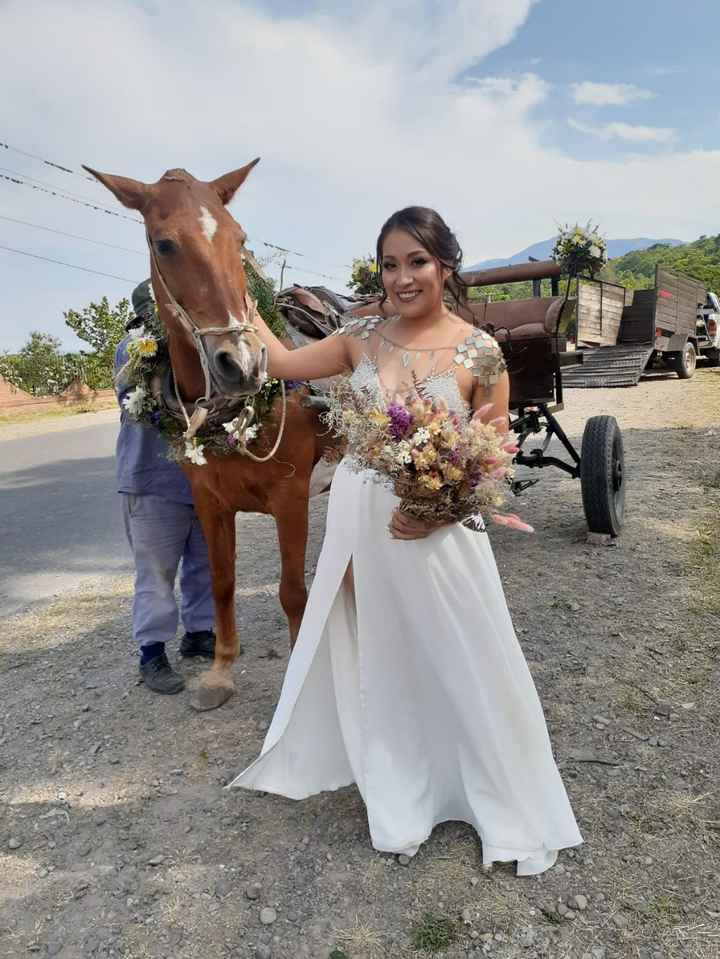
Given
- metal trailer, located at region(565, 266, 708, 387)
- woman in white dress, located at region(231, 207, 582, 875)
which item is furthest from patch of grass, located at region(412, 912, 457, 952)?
metal trailer, located at region(565, 266, 708, 387)

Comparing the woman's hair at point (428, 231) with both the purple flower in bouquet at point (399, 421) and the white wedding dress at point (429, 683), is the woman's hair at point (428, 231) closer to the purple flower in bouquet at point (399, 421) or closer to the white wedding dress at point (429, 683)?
the white wedding dress at point (429, 683)

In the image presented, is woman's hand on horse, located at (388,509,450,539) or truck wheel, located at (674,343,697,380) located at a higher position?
truck wheel, located at (674,343,697,380)

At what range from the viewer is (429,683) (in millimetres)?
2197

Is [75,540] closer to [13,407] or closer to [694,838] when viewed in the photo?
[694,838]

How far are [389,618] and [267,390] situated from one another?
1.16 meters

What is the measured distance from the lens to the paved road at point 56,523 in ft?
17.0

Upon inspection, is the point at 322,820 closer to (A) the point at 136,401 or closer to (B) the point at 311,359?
(B) the point at 311,359

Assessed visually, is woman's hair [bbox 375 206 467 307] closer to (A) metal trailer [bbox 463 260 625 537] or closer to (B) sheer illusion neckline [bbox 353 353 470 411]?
(B) sheer illusion neckline [bbox 353 353 470 411]

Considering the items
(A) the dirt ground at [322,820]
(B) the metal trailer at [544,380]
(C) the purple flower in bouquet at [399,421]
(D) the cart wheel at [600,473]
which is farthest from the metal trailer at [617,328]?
(C) the purple flower in bouquet at [399,421]

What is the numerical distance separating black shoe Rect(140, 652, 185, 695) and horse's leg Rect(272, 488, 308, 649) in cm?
64

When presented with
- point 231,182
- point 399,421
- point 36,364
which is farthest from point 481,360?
point 36,364

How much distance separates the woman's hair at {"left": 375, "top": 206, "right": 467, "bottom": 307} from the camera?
1.97m

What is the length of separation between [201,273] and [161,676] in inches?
80.0

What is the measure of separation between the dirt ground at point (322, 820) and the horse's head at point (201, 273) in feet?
5.03
